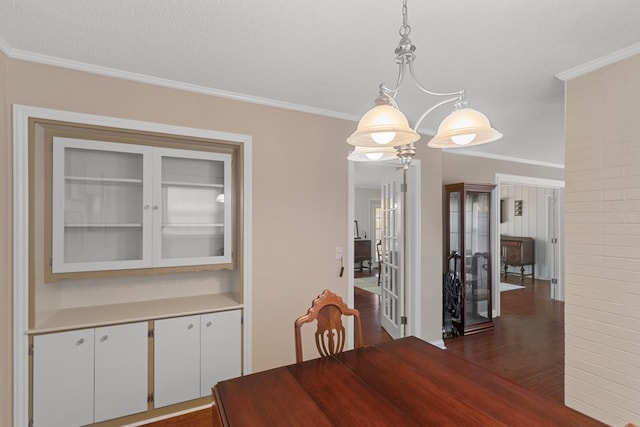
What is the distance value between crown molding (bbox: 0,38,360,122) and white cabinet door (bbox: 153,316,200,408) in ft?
5.57

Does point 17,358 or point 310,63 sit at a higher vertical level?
point 310,63

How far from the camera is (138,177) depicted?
7.39ft

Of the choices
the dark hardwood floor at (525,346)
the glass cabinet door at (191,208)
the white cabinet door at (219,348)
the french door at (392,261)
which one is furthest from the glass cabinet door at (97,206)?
the dark hardwood floor at (525,346)

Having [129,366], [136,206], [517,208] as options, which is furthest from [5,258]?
[517,208]

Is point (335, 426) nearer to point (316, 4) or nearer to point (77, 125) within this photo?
point (316, 4)

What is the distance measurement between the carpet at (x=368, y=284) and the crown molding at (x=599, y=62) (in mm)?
4548

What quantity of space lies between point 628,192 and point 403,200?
1.87 meters

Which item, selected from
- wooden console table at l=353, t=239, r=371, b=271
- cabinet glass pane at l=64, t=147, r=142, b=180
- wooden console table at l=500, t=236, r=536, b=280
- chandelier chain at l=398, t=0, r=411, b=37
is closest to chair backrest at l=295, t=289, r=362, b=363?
chandelier chain at l=398, t=0, r=411, b=37

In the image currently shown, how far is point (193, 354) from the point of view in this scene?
2.27 metres

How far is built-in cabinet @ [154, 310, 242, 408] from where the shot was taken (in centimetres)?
218

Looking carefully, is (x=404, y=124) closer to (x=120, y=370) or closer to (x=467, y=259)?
(x=120, y=370)

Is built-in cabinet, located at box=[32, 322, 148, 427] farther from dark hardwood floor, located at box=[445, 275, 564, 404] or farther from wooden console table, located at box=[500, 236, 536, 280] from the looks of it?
wooden console table, located at box=[500, 236, 536, 280]

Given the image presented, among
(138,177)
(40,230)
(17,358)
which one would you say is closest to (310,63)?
(138,177)

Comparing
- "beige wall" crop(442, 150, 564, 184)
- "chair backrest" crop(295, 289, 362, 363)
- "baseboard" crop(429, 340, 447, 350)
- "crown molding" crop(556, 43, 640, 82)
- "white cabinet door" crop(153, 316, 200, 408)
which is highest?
"crown molding" crop(556, 43, 640, 82)
